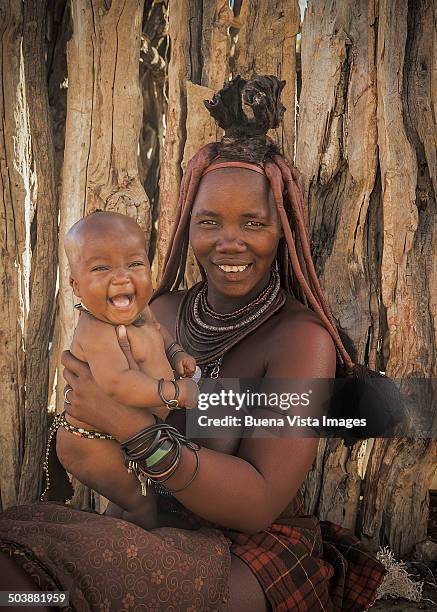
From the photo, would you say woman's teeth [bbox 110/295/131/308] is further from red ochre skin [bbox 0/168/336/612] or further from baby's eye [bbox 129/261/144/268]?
red ochre skin [bbox 0/168/336/612]

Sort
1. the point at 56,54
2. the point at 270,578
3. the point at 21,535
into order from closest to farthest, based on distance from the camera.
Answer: the point at 21,535 → the point at 270,578 → the point at 56,54

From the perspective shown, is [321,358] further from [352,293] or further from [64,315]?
[64,315]

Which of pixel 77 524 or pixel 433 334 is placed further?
pixel 433 334

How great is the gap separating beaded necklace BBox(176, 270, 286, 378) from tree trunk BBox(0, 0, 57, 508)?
0.79 m

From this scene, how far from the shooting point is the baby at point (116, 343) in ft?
5.80

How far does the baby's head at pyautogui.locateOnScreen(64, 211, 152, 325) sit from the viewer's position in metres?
1.76

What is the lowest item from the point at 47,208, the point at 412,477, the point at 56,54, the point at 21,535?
the point at 412,477

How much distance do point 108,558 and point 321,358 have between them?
0.71 metres

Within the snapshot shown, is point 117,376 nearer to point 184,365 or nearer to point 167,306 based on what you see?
point 184,365

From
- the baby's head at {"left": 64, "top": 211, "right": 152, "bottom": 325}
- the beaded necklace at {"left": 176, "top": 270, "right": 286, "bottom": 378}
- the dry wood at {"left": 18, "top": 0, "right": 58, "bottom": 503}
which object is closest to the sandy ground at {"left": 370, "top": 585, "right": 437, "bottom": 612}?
the beaded necklace at {"left": 176, "top": 270, "right": 286, "bottom": 378}

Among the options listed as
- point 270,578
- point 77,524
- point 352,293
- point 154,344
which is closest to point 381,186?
point 352,293

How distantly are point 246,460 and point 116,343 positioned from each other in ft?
1.41

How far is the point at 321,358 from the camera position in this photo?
1971mm

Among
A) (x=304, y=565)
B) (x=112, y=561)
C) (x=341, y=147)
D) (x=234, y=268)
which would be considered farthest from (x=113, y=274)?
(x=341, y=147)
